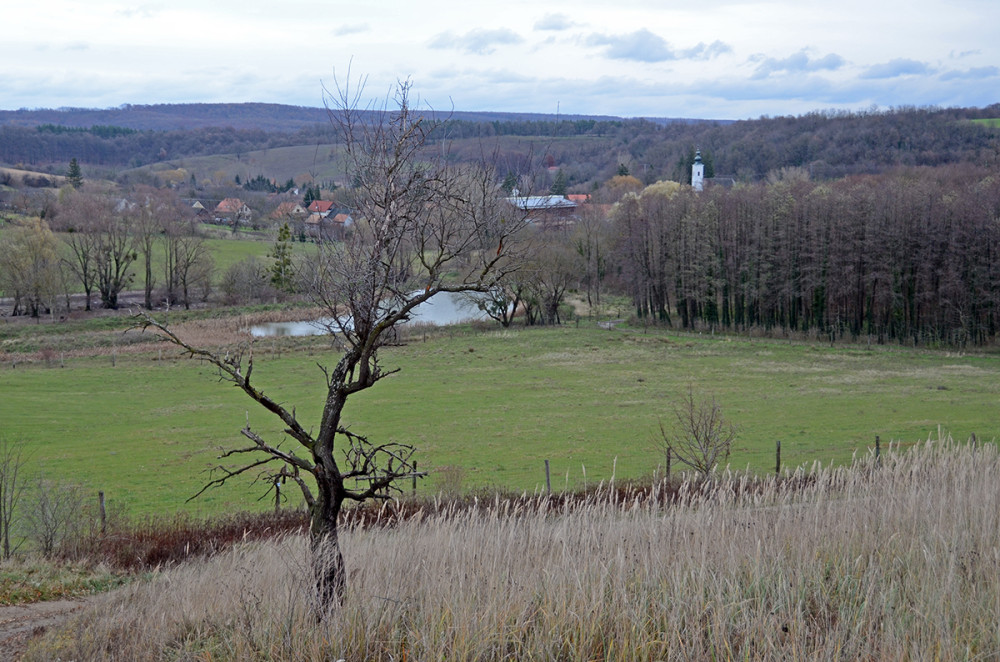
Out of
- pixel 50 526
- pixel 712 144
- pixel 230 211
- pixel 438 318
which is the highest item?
pixel 712 144

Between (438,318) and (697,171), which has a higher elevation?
(697,171)

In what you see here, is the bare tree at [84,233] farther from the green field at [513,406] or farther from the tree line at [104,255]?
the green field at [513,406]

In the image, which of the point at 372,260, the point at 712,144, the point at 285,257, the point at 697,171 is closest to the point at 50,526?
the point at 285,257


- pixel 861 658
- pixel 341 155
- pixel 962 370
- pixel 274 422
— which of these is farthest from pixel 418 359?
pixel 861 658

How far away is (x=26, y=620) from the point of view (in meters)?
7.81

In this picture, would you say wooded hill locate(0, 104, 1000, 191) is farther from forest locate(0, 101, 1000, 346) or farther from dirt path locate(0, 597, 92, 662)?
dirt path locate(0, 597, 92, 662)

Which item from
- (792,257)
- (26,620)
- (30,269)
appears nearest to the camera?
(26,620)

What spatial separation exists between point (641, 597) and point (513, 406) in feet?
90.9

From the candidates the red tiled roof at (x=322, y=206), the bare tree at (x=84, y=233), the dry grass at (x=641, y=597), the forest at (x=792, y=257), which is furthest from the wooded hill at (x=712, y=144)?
the dry grass at (x=641, y=597)

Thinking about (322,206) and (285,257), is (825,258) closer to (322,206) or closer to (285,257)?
(285,257)

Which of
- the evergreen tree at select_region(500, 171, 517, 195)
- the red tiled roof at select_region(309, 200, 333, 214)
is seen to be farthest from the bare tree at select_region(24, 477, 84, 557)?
the evergreen tree at select_region(500, 171, 517, 195)

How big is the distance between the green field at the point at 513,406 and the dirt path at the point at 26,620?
31.5 ft

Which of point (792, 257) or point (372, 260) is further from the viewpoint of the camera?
point (792, 257)

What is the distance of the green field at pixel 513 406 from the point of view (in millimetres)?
22766
